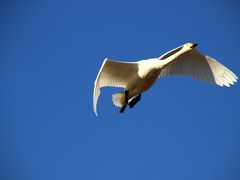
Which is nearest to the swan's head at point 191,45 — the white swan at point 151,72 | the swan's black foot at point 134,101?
the white swan at point 151,72

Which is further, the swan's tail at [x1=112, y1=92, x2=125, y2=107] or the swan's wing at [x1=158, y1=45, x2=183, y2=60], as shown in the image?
the swan's tail at [x1=112, y1=92, x2=125, y2=107]

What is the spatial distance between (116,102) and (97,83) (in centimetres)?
273

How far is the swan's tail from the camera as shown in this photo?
17250 mm

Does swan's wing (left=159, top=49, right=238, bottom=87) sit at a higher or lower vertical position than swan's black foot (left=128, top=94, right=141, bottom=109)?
higher

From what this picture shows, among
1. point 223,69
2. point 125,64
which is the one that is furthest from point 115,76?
point 223,69

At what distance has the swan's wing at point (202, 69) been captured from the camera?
17562mm

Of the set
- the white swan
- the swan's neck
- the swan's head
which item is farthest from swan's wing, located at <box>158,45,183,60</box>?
the swan's neck

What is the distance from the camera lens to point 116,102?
1739 centimetres

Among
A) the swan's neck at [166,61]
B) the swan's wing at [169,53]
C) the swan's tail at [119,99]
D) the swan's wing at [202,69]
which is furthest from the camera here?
the swan's wing at [202,69]

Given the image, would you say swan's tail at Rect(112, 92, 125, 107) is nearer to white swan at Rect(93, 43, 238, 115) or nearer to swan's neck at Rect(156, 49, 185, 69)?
white swan at Rect(93, 43, 238, 115)

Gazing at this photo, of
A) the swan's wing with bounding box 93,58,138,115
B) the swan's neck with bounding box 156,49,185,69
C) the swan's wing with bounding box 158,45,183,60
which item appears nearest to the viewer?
the swan's neck with bounding box 156,49,185,69

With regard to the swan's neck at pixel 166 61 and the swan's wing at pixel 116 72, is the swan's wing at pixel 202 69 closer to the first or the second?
the swan's wing at pixel 116 72

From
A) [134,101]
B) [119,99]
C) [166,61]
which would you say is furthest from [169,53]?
[119,99]

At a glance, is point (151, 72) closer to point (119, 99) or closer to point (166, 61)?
point (166, 61)
